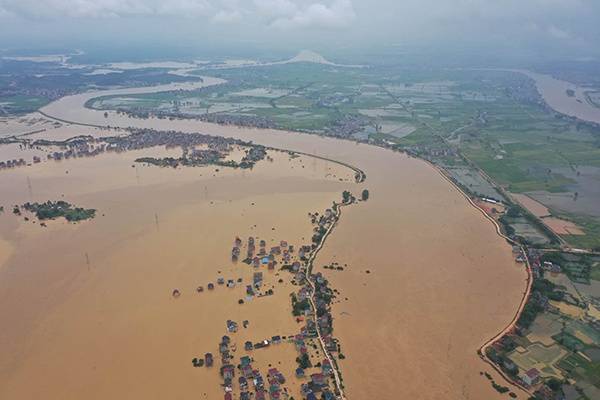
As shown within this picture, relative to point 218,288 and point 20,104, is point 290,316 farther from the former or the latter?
point 20,104

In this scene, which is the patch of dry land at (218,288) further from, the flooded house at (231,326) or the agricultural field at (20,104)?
the agricultural field at (20,104)

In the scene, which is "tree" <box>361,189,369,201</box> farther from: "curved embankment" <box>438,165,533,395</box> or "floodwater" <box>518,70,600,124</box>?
"floodwater" <box>518,70,600,124</box>

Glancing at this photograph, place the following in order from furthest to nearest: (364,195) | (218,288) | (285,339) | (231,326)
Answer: (364,195), (218,288), (231,326), (285,339)

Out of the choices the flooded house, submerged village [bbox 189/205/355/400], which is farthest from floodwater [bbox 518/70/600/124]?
the flooded house

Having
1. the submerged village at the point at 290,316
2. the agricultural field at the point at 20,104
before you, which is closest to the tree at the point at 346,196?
the submerged village at the point at 290,316

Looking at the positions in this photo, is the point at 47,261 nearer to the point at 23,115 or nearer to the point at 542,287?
the point at 542,287

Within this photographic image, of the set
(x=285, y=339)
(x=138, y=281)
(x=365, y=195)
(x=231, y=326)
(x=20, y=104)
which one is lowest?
(x=285, y=339)

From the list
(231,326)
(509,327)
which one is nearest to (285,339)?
(231,326)
